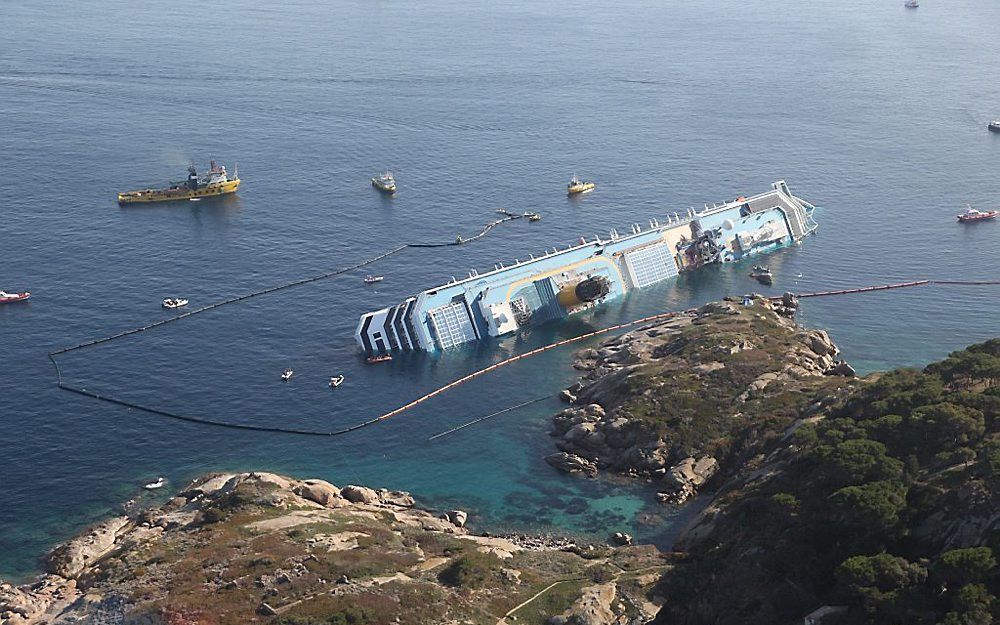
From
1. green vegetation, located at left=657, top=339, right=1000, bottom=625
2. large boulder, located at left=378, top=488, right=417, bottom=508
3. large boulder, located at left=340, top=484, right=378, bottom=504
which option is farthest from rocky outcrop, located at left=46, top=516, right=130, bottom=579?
green vegetation, located at left=657, top=339, right=1000, bottom=625

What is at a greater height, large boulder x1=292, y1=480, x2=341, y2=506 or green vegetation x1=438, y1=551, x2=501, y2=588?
large boulder x1=292, y1=480, x2=341, y2=506

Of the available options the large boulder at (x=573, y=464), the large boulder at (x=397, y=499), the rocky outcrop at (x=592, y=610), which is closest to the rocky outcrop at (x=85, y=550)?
the large boulder at (x=397, y=499)

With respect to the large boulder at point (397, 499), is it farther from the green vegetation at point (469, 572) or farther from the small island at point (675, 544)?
the green vegetation at point (469, 572)

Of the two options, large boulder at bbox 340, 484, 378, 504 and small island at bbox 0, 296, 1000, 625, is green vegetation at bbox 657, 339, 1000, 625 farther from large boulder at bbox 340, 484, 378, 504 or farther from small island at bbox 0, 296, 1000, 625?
large boulder at bbox 340, 484, 378, 504

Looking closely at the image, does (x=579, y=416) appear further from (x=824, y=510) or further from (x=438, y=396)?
(x=824, y=510)

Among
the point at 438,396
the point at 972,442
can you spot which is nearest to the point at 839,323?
the point at 438,396
